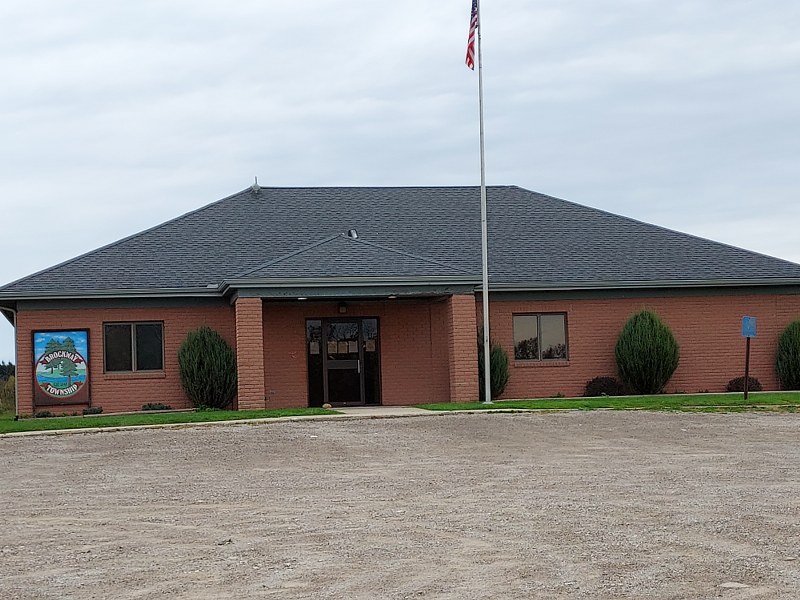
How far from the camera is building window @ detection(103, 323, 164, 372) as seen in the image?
26469 mm

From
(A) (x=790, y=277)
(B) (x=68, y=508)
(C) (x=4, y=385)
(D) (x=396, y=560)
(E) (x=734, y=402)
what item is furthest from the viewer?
(C) (x=4, y=385)

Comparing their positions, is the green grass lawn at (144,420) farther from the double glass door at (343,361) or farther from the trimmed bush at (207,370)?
the double glass door at (343,361)

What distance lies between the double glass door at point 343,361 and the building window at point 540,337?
346cm

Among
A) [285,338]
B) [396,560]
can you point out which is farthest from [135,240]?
[396,560]

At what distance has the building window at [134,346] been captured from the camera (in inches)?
1042

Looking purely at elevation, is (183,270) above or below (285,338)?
above

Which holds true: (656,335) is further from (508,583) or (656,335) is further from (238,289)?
(508,583)

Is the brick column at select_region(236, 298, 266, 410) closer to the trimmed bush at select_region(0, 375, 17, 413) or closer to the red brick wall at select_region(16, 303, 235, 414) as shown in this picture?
the red brick wall at select_region(16, 303, 235, 414)

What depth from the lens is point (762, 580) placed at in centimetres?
710

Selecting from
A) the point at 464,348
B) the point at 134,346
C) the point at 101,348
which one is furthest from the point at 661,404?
the point at 101,348

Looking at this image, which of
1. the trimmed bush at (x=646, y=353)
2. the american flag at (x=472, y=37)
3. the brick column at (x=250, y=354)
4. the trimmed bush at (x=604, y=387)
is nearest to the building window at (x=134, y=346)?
the brick column at (x=250, y=354)

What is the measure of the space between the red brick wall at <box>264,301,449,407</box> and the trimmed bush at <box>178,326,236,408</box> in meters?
1.12

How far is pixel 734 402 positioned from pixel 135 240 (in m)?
14.8

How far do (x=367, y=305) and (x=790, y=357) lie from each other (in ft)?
34.5
